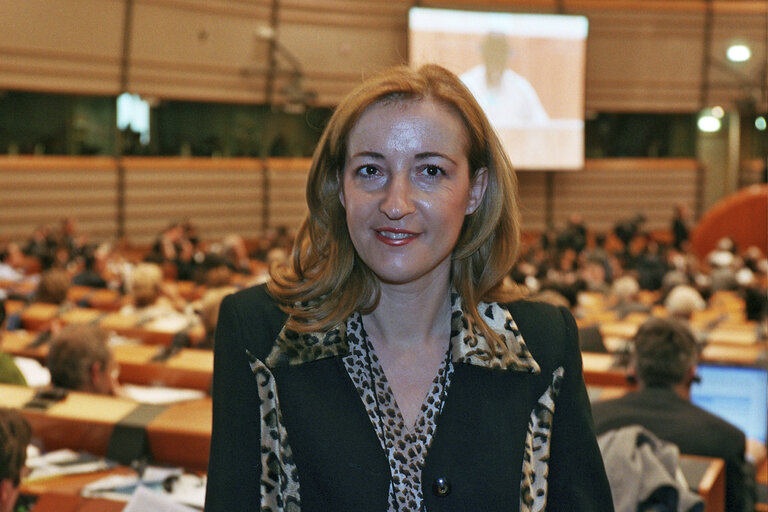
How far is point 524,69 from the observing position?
→ 1872 cm

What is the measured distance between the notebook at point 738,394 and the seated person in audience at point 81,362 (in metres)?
2.72

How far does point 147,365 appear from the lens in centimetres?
460

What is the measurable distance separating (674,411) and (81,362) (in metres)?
2.50

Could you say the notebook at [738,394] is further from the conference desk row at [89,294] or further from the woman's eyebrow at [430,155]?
the conference desk row at [89,294]

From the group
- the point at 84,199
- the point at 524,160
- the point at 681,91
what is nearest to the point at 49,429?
the point at 84,199

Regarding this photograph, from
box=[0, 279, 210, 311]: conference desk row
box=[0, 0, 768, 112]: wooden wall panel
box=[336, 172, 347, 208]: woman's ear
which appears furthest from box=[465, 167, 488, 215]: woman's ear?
box=[0, 0, 768, 112]: wooden wall panel

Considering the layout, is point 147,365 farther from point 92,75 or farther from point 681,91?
point 681,91

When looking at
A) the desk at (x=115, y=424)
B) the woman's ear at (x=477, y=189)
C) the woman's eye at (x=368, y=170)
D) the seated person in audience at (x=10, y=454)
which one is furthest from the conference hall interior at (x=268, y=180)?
the woman's eye at (x=368, y=170)

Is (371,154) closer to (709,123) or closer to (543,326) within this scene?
(543,326)

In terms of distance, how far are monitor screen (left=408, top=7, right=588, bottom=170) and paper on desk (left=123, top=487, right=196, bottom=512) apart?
16.5 meters

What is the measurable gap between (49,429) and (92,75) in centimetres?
1384

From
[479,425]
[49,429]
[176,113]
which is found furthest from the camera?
[176,113]

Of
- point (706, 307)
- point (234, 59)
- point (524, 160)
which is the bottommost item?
point (706, 307)

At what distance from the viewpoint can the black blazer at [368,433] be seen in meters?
1.49
